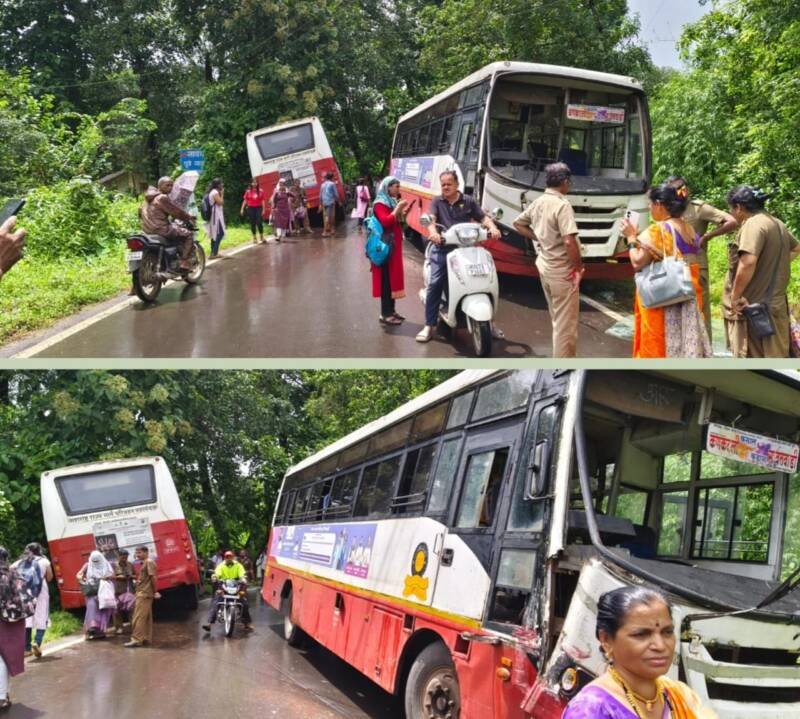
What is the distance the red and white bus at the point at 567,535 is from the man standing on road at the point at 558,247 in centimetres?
107

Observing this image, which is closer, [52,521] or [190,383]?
[52,521]

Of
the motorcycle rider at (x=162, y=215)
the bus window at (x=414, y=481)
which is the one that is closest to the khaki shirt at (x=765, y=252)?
the bus window at (x=414, y=481)

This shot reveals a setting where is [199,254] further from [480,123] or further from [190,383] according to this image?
[190,383]

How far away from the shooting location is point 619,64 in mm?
22266

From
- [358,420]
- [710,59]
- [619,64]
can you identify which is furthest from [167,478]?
[619,64]

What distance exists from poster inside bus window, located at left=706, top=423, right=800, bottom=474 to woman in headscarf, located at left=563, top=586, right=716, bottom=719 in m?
1.91

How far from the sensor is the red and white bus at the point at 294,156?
2158cm

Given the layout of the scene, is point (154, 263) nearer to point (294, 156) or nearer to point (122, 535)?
point (122, 535)

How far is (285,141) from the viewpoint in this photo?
21.9 metres

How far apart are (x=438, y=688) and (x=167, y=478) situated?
9538 mm

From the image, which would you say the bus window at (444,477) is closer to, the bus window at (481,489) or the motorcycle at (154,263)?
the bus window at (481,489)

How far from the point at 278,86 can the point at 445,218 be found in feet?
57.2

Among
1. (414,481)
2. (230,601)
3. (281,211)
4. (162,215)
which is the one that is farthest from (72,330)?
(281,211)

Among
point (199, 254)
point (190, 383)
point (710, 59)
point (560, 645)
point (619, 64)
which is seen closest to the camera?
point (560, 645)
